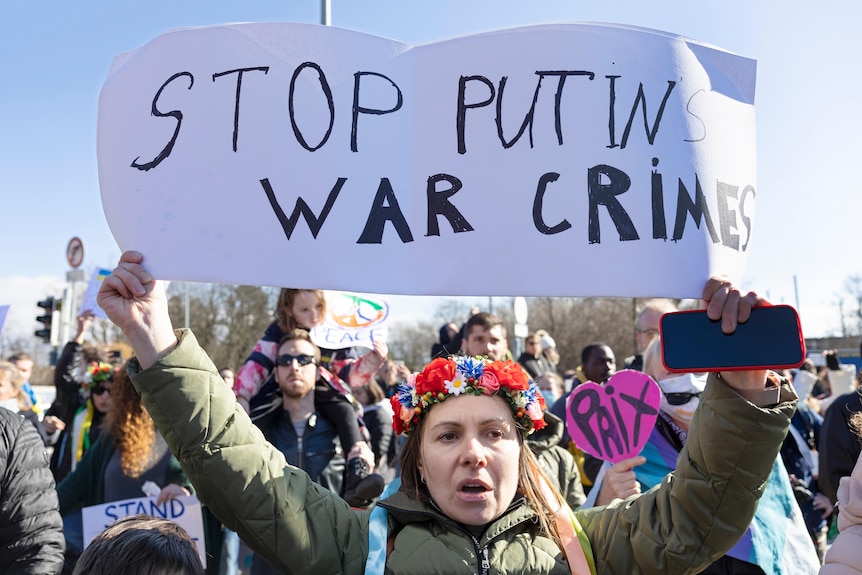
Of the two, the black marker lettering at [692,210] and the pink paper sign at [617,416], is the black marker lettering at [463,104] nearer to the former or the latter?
the black marker lettering at [692,210]

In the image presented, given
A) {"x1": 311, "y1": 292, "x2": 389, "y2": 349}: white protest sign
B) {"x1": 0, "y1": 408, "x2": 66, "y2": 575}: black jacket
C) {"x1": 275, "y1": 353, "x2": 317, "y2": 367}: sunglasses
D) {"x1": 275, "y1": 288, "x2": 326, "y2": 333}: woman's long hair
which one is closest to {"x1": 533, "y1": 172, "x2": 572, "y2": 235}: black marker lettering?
{"x1": 0, "y1": 408, "x2": 66, "y2": 575}: black jacket

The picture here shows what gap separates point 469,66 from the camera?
224 cm

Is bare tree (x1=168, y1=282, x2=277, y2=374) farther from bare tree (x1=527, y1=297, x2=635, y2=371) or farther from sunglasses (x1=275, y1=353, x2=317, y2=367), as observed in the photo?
sunglasses (x1=275, y1=353, x2=317, y2=367)

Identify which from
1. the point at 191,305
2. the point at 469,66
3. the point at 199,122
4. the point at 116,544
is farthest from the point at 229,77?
the point at 191,305

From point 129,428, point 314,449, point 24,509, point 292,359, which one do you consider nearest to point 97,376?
point 129,428

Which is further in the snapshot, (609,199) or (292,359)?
(292,359)

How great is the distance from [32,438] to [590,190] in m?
2.11

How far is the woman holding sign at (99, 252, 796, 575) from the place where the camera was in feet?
6.26

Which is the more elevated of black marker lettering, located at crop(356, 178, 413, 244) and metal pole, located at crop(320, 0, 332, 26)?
metal pole, located at crop(320, 0, 332, 26)

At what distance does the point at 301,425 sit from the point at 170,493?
79 centimetres

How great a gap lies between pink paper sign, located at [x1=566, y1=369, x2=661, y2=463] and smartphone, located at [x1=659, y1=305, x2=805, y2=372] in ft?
3.31

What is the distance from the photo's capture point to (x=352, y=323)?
5.56 metres

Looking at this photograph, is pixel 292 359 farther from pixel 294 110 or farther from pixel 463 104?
pixel 463 104

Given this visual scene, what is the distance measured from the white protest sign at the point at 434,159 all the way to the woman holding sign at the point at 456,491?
0.76 ft
